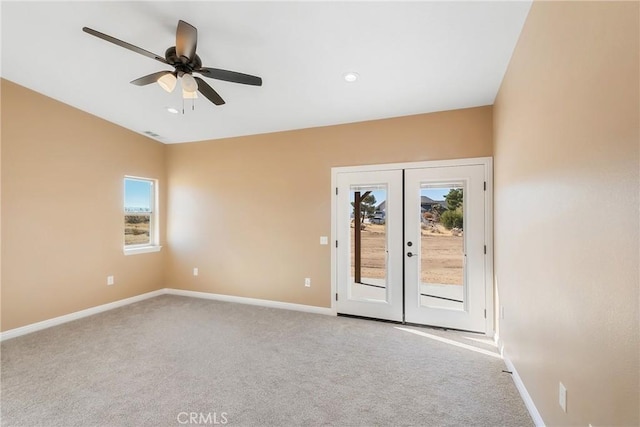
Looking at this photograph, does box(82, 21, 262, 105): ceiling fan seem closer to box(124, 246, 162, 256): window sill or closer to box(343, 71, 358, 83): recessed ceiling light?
box(343, 71, 358, 83): recessed ceiling light

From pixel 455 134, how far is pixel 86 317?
5.49 meters

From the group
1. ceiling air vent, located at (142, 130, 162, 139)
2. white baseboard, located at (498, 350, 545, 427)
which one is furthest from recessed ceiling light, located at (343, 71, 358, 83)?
ceiling air vent, located at (142, 130, 162, 139)

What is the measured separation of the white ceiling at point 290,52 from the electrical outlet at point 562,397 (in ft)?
7.73

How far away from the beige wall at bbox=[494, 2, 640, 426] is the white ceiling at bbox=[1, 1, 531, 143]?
19.0 inches

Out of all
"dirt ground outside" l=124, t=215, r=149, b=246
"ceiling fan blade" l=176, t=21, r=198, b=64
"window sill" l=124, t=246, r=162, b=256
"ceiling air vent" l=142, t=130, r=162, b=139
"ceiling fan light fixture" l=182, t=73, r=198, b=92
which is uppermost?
"ceiling air vent" l=142, t=130, r=162, b=139

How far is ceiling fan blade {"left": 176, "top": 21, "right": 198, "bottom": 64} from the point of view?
201 centimetres

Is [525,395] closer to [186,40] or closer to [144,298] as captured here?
[186,40]

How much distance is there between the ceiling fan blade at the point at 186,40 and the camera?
2014mm

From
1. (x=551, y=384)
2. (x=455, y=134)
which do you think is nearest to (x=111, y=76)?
(x=455, y=134)

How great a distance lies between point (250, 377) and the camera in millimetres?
2490

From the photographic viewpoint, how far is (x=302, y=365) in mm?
2699

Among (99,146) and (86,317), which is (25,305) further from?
(99,146)

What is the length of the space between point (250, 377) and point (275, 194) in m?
2.61

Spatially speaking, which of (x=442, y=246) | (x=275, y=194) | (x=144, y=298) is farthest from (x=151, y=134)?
(x=442, y=246)
